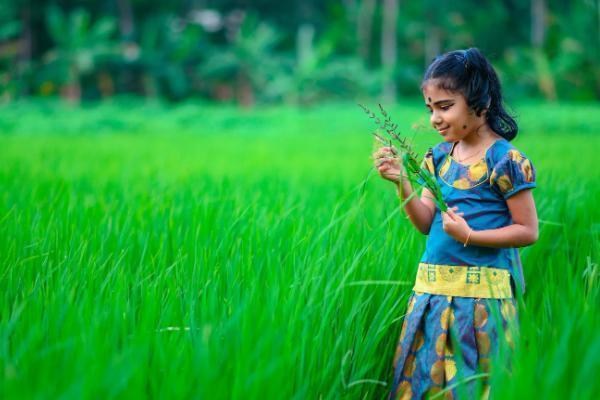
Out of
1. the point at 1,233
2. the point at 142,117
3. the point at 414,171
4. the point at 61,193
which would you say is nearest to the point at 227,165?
the point at 61,193

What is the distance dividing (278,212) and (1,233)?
0.90 m

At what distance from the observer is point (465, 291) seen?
1271mm

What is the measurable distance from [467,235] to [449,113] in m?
0.25

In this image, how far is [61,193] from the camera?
2.60m

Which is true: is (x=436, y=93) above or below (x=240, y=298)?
above

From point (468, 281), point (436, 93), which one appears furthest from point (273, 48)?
point (468, 281)

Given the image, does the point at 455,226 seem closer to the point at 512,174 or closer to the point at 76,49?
the point at 512,174

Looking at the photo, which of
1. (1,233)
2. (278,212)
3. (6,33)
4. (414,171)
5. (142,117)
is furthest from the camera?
(6,33)

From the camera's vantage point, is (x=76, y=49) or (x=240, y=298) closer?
(x=240, y=298)

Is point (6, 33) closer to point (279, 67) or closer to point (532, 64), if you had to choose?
point (279, 67)

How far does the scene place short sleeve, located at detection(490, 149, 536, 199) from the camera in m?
1.25

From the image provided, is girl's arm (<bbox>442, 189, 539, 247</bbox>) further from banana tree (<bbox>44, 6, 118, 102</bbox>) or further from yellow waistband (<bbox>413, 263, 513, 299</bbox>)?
banana tree (<bbox>44, 6, 118, 102</bbox>)

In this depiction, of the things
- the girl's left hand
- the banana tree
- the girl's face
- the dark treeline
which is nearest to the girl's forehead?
the girl's face

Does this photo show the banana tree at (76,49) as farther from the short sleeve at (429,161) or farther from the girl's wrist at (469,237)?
the girl's wrist at (469,237)
